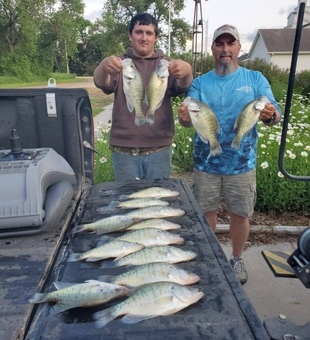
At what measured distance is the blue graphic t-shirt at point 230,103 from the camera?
2.88 metres

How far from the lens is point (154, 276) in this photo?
157cm

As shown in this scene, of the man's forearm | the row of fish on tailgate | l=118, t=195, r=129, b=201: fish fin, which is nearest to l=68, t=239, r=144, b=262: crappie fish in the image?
the row of fish on tailgate

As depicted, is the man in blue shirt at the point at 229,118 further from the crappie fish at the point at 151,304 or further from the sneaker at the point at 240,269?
the crappie fish at the point at 151,304

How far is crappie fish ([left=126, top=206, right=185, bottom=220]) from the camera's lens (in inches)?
84.5

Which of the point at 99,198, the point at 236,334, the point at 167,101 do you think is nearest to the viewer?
the point at 236,334

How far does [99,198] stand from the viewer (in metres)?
2.50

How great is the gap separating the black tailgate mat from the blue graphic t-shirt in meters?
1.19

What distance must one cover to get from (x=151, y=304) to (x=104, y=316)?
0.19 metres

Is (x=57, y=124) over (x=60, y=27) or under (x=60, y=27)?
under

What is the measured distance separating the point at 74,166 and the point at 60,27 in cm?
5091

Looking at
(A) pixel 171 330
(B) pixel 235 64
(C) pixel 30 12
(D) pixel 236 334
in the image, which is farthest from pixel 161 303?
(C) pixel 30 12

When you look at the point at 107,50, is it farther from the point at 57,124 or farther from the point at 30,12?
the point at 57,124

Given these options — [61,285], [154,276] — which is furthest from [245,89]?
[61,285]

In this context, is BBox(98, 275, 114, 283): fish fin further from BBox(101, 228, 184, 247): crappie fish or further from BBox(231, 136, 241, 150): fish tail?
BBox(231, 136, 241, 150): fish tail
